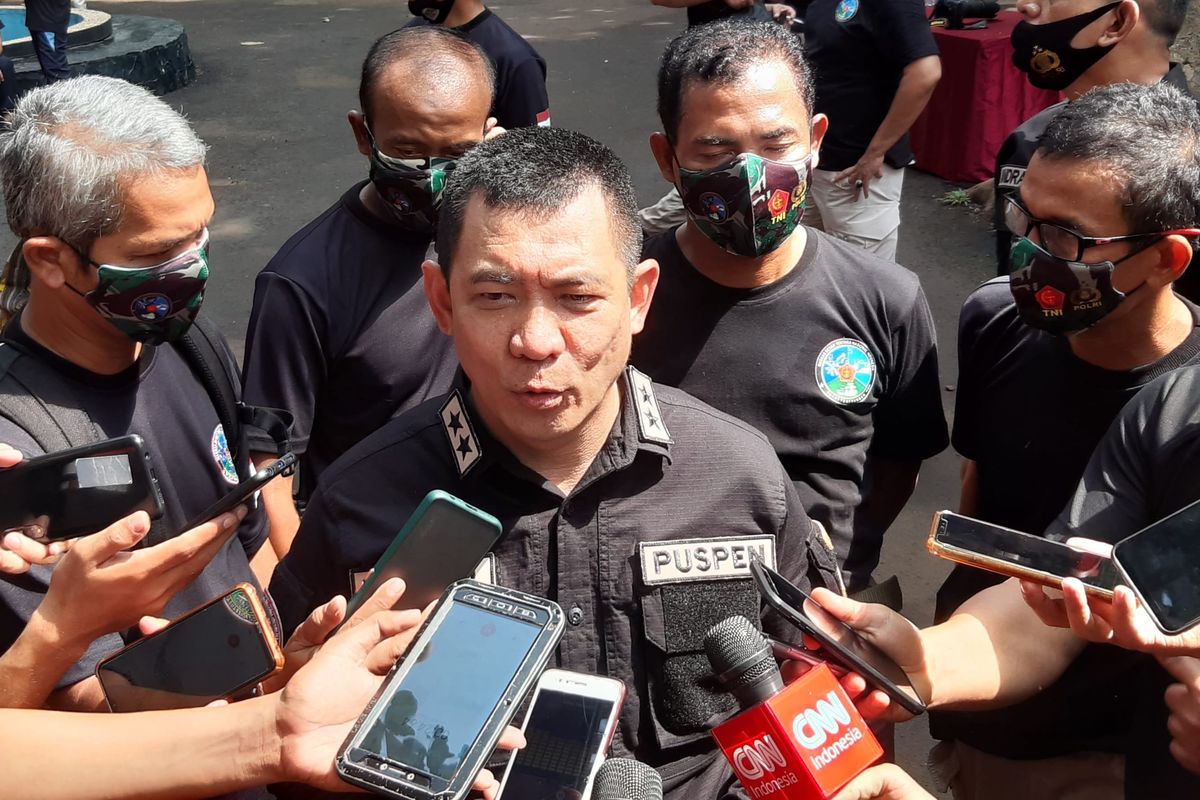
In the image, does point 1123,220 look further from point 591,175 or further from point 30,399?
point 30,399

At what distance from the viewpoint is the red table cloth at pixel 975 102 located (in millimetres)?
7680

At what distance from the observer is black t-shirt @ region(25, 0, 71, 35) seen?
369 inches

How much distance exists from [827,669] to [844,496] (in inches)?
43.4

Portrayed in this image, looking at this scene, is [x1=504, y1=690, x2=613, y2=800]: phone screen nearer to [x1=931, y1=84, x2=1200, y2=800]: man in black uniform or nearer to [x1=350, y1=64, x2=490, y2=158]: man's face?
[x1=931, y1=84, x2=1200, y2=800]: man in black uniform

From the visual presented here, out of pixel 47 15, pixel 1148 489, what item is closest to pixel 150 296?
pixel 1148 489

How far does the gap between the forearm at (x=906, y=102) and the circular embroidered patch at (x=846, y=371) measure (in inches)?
97.0

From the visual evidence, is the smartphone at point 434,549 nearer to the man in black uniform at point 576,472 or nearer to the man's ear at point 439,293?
the man in black uniform at point 576,472

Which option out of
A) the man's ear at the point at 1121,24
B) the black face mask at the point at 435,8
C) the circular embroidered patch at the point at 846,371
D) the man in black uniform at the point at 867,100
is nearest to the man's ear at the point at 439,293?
the circular embroidered patch at the point at 846,371

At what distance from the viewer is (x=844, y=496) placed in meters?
2.79

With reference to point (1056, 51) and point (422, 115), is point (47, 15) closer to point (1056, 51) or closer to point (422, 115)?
point (422, 115)

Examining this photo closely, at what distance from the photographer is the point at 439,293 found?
7.02 feet

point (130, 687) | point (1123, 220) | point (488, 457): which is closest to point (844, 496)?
point (1123, 220)

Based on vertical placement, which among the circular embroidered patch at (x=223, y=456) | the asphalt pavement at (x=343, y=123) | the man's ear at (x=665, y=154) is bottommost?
the asphalt pavement at (x=343, y=123)

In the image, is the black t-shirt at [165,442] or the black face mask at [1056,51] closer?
the black t-shirt at [165,442]
